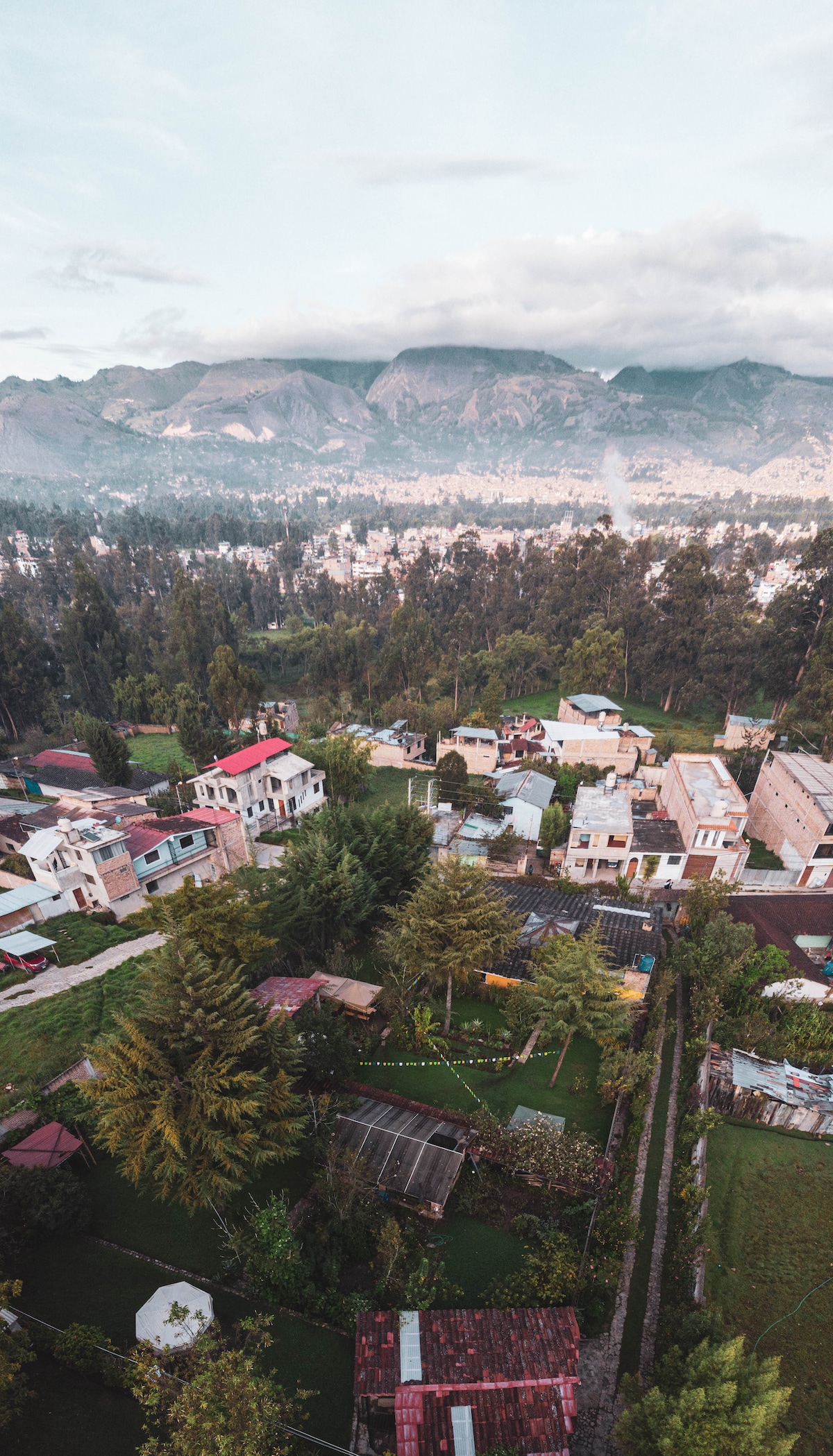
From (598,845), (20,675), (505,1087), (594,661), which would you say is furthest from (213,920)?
(20,675)

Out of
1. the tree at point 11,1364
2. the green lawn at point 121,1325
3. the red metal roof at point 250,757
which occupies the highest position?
the tree at point 11,1364

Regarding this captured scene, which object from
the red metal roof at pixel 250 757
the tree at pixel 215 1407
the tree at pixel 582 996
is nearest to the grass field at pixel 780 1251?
the tree at pixel 582 996

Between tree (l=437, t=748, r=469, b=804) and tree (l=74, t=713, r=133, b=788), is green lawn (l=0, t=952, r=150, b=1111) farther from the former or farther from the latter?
tree (l=437, t=748, r=469, b=804)

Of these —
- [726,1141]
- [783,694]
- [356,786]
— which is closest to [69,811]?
[356,786]

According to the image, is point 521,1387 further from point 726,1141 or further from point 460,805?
point 460,805

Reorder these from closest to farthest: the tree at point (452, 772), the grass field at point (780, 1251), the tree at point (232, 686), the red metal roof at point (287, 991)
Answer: the grass field at point (780, 1251), the red metal roof at point (287, 991), the tree at point (452, 772), the tree at point (232, 686)

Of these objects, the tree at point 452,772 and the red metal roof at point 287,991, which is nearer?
the red metal roof at point 287,991

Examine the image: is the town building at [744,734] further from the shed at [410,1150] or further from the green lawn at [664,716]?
the shed at [410,1150]
